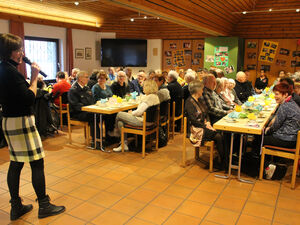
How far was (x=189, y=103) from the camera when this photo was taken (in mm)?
4039

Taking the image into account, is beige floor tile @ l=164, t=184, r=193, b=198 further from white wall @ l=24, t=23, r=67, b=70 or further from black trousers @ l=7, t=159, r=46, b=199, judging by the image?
white wall @ l=24, t=23, r=67, b=70

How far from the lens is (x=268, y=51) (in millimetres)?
9992

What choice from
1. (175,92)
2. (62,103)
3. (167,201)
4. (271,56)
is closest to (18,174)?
(167,201)

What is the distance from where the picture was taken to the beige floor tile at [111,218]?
→ 2.74m

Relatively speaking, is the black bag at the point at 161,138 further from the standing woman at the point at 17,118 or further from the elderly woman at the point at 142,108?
the standing woman at the point at 17,118

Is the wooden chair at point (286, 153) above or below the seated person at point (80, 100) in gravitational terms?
below

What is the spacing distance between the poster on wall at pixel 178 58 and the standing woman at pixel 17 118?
9271 mm

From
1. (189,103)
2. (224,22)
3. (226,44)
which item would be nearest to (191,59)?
(226,44)

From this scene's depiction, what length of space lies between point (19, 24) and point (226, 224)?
764 centimetres

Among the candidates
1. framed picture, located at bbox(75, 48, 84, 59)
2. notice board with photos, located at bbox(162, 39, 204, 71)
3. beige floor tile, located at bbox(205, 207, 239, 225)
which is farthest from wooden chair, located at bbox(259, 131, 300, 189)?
framed picture, located at bbox(75, 48, 84, 59)

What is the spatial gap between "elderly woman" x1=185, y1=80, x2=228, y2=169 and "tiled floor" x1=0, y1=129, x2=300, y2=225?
16.5 inches

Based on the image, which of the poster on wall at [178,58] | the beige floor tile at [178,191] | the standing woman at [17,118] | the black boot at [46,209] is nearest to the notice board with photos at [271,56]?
the poster on wall at [178,58]

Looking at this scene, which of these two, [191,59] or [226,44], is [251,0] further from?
[191,59]

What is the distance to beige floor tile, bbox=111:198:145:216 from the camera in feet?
9.66
